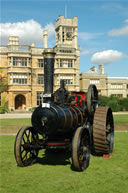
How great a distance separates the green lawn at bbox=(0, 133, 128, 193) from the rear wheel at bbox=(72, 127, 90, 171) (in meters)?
0.19

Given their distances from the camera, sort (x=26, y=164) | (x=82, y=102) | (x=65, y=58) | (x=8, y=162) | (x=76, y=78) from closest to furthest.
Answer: (x=26, y=164) → (x=8, y=162) → (x=82, y=102) → (x=65, y=58) → (x=76, y=78)

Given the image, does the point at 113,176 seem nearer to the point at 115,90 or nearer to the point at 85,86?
the point at 85,86

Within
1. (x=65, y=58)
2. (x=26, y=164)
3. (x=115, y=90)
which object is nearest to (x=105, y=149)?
(x=26, y=164)

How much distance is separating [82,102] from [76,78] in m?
35.9

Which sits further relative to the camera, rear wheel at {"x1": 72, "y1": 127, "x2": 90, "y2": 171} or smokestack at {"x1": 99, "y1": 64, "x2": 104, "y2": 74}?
smokestack at {"x1": 99, "y1": 64, "x2": 104, "y2": 74}

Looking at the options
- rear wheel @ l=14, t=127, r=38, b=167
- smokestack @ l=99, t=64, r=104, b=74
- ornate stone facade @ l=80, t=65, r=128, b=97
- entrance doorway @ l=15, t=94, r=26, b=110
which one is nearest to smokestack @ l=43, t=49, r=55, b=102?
rear wheel @ l=14, t=127, r=38, b=167

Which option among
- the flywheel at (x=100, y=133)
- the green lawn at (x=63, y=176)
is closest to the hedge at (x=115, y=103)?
the flywheel at (x=100, y=133)

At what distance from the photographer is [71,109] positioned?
7.02 meters

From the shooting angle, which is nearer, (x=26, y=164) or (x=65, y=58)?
(x=26, y=164)

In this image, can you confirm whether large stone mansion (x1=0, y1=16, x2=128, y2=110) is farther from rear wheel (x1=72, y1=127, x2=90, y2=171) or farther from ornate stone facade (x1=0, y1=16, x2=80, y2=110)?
rear wheel (x1=72, y1=127, x2=90, y2=171)

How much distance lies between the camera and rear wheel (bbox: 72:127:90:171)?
6.02 meters

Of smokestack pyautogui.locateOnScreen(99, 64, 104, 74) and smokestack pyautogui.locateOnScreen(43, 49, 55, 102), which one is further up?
smokestack pyautogui.locateOnScreen(99, 64, 104, 74)

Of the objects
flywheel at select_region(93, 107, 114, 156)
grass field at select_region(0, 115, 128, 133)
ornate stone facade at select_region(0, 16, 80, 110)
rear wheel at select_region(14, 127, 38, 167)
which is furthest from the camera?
ornate stone facade at select_region(0, 16, 80, 110)

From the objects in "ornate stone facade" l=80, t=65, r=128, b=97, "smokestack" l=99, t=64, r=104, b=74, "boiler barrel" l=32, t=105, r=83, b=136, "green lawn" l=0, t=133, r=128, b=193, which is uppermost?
"smokestack" l=99, t=64, r=104, b=74
